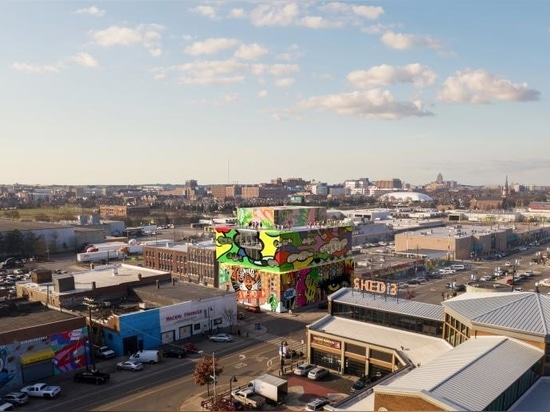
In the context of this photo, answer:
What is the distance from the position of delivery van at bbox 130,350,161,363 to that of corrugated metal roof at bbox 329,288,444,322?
18.7m

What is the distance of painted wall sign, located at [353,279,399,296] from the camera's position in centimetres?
4890

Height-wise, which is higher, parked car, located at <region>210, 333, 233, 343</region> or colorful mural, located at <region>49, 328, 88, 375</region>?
colorful mural, located at <region>49, 328, 88, 375</region>

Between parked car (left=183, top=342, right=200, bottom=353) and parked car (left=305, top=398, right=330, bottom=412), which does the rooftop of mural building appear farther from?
parked car (left=305, top=398, right=330, bottom=412)

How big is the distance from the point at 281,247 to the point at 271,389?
29.6 m

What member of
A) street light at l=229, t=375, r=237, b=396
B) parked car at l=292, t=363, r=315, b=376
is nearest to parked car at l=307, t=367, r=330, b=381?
parked car at l=292, t=363, r=315, b=376

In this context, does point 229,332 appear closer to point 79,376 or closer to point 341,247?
point 79,376

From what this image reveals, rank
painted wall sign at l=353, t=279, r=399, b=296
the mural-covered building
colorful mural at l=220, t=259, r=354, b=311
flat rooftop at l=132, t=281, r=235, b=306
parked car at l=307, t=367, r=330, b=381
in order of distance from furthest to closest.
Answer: the mural-covered building
colorful mural at l=220, t=259, r=354, b=311
flat rooftop at l=132, t=281, r=235, b=306
painted wall sign at l=353, t=279, r=399, b=296
parked car at l=307, t=367, r=330, b=381

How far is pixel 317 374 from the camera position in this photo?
43031mm

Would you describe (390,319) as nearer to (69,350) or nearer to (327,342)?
(327,342)

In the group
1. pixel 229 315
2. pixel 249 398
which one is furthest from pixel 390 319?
pixel 229 315

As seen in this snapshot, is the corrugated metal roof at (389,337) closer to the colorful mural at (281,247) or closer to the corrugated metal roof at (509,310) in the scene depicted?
the corrugated metal roof at (509,310)

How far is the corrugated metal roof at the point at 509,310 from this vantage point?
33438 mm

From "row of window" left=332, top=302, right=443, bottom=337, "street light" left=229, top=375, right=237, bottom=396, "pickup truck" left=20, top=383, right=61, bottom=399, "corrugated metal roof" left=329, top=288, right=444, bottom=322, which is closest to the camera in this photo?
"street light" left=229, top=375, right=237, bottom=396

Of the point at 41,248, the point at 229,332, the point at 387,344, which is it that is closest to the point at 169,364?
the point at 229,332
